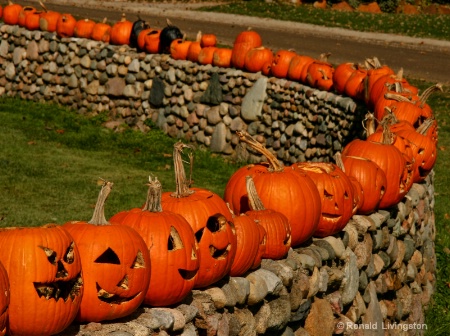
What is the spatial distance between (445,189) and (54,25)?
8.01m

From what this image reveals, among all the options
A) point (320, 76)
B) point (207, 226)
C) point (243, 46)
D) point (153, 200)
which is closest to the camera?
point (153, 200)

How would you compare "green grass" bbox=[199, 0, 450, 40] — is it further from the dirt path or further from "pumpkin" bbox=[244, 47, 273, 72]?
"pumpkin" bbox=[244, 47, 273, 72]

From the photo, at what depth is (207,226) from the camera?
17.9ft

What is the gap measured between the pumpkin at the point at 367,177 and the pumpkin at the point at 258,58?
264 inches

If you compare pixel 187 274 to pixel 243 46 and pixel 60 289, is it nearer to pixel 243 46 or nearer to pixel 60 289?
pixel 60 289

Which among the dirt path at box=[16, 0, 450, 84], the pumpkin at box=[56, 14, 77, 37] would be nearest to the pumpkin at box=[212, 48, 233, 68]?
the pumpkin at box=[56, 14, 77, 37]

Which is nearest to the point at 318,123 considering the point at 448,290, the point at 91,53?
the point at 448,290

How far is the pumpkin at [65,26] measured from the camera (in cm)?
1712

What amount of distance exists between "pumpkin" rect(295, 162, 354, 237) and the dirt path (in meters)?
14.4

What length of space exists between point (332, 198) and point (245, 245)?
4.76 feet

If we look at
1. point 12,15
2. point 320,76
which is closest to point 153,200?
point 320,76

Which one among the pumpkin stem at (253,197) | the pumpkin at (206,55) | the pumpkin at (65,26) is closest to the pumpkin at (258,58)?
the pumpkin at (206,55)

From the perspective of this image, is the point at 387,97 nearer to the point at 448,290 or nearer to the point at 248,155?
the point at 448,290

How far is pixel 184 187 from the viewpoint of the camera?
221 inches
